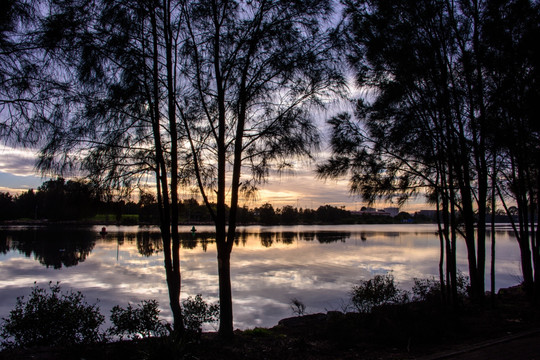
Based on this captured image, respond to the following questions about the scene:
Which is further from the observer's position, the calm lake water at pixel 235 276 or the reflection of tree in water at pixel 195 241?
the reflection of tree in water at pixel 195 241

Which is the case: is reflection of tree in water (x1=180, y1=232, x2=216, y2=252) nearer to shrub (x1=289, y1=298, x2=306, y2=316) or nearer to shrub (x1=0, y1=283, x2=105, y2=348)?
shrub (x1=289, y1=298, x2=306, y2=316)

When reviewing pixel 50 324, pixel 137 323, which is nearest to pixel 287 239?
pixel 137 323

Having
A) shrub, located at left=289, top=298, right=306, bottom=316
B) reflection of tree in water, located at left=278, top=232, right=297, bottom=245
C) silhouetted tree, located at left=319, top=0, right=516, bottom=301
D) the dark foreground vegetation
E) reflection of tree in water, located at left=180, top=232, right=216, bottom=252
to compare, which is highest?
silhouetted tree, located at left=319, top=0, right=516, bottom=301

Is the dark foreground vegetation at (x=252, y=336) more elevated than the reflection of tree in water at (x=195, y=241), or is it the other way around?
the dark foreground vegetation at (x=252, y=336)

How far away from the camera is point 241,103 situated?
7.10 metres

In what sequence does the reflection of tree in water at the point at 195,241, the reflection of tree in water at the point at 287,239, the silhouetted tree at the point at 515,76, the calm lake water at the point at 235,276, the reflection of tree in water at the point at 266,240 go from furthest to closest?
1. the reflection of tree in water at the point at 287,239
2. the reflection of tree in water at the point at 266,240
3. the reflection of tree in water at the point at 195,241
4. the calm lake water at the point at 235,276
5. the silhouetted tree at the point at 515,76

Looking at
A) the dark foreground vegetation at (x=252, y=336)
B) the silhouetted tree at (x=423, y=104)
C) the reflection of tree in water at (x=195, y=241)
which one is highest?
the silhouetted tree at (x=423, y=104)

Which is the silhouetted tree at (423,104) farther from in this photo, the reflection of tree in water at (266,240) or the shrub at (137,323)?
the reflection of tree in water at (266,240)

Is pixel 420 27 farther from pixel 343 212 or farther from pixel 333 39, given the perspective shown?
pixel 343 212

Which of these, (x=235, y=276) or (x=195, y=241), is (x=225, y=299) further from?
(x=195, y=241)

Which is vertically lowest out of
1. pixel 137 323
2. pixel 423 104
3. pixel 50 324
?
pixel 137 323

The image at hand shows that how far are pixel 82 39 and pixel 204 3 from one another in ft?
7.45

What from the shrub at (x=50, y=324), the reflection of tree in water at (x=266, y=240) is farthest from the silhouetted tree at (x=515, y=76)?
the reflection of tree in water at (x=266, y=240)

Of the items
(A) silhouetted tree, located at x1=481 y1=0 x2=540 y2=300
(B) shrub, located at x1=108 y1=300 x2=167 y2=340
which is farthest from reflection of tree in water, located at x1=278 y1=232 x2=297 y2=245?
(B) shrub, located at x1=108 y1=300 x2=167 y2=340
